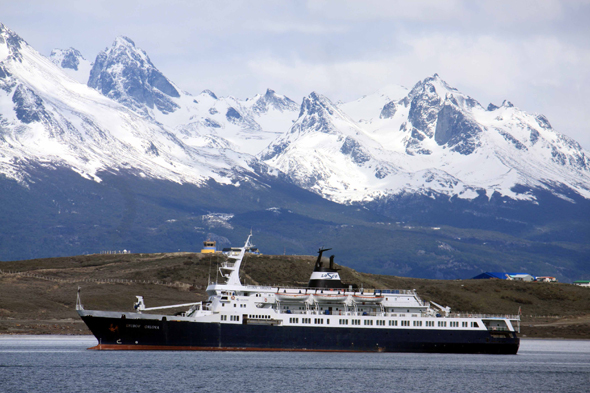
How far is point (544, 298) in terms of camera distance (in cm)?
16475

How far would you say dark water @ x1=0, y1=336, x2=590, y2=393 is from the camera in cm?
6375

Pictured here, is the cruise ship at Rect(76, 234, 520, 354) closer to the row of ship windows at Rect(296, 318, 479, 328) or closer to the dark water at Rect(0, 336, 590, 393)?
the row of ship windows at Rect(296, 318, 479, 328)

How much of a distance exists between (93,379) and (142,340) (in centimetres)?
1826

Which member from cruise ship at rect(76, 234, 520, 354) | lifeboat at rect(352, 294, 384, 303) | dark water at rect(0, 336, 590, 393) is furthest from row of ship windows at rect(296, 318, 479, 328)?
dark water at rect(0, 336, 590, 393)

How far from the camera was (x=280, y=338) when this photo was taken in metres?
85.9

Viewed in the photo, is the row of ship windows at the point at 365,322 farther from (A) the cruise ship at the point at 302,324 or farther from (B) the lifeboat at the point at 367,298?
(B) the lifeboat at the point at 367,298

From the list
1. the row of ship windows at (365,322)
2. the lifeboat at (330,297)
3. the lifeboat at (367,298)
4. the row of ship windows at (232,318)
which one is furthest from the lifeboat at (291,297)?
the lifeboat at (367,298)

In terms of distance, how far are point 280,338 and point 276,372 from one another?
48.8 feet

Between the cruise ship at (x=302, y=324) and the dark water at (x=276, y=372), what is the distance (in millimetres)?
1718

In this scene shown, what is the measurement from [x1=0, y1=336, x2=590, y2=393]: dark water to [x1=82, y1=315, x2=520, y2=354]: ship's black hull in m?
1.49

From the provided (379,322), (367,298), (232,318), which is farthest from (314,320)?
(232,318)

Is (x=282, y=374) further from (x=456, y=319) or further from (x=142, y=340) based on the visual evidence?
(x=456, y=319)

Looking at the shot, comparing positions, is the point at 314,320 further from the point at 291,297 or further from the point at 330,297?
the point at 291,297

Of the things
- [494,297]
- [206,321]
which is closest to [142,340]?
[206,321]
